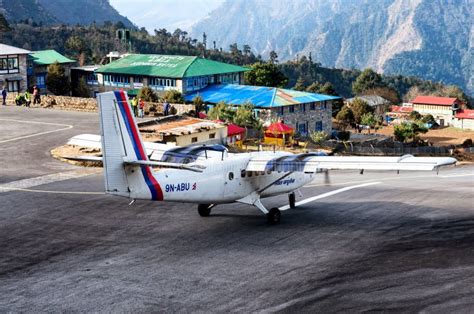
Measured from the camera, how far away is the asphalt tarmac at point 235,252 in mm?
23500

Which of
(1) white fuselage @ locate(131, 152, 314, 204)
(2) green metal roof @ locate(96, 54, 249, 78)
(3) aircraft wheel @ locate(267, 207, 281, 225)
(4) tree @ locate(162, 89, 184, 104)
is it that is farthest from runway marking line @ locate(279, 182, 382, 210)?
(2) green metal roof @ locate(96, 54, 249, 78)

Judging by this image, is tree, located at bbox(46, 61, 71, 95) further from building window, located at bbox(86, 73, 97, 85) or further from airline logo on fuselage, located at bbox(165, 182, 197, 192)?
airline logo on fuselage, located at bbox(165, 182, 197, 192)

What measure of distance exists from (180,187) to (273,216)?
5.17m

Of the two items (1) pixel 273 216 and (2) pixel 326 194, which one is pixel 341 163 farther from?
(2) pixel 326 194

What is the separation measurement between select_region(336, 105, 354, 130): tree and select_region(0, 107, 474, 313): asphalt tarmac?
76.0 metres

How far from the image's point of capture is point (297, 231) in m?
31.9

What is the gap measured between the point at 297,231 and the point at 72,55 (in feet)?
499

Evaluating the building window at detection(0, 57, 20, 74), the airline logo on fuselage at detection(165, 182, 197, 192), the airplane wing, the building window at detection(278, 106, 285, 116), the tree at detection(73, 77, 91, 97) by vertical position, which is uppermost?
the building window at detection(0, 57, 20, 74)

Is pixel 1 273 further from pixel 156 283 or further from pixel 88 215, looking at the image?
pixel 88 215

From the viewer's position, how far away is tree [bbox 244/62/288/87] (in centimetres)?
12375

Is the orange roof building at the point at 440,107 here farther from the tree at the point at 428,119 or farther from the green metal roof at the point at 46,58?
the green metal roof at the point at 46,58

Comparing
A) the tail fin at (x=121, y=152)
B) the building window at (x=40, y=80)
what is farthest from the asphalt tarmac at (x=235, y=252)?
the building window at (x=40, y=80)

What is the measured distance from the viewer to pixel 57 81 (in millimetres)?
100875

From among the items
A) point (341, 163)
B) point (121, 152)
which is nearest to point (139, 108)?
point (121, 152)
